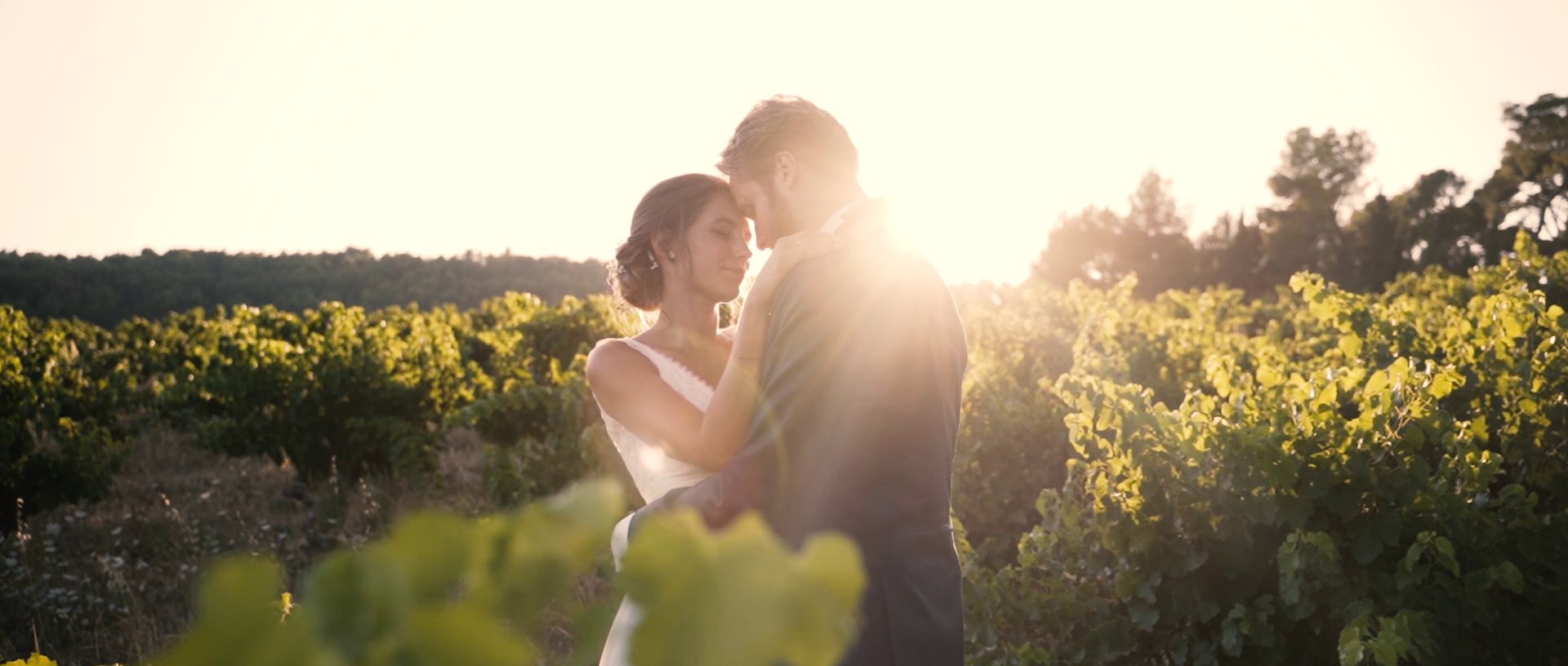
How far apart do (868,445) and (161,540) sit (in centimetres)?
864

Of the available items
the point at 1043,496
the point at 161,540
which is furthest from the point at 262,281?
the point at 1043,496

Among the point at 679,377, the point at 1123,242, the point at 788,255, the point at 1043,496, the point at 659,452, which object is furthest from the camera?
the point at 1123,242

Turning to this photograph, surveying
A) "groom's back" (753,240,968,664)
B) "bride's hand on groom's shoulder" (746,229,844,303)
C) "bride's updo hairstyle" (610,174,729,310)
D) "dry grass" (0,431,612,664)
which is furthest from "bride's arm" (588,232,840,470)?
"dry grass" (0,431,612,664)

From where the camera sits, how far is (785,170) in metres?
2.41

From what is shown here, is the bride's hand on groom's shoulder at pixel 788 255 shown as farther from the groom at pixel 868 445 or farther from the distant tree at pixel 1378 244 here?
the distant tree at pixel 1378 244

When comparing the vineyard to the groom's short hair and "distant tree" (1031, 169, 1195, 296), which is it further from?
"distant tree" (1031, 169, 1195, 296)

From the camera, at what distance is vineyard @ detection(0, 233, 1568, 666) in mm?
383

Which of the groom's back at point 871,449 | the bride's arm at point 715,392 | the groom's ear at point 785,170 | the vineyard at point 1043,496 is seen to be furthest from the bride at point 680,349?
the vineyard at point 1043,496

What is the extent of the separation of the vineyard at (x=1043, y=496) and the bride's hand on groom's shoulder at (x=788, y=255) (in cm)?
78

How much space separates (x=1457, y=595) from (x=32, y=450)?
11.1 meters

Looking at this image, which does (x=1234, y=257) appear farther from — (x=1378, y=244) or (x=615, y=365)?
(x=615, y=365)

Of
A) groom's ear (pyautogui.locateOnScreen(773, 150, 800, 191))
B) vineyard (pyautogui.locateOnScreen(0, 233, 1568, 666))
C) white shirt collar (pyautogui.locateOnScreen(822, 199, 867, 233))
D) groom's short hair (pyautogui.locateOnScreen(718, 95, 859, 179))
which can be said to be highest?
groom's short hair (pyautogui.locateOnScreen(718, 95, 859, 179))

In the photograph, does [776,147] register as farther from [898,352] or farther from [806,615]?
[806,615]

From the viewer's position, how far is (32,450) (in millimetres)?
9695
